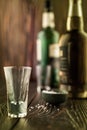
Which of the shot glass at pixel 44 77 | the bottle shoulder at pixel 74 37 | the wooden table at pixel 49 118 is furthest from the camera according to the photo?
the shot glass at pixel 44 77

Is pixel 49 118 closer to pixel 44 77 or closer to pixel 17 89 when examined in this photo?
pixel 17 89

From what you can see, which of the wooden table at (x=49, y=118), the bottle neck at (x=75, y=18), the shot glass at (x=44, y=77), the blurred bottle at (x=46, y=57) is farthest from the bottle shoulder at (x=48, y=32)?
the wooden table at (x=49, y=118)

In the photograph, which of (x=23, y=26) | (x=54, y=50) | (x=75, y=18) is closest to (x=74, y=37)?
(x=75, y=18)

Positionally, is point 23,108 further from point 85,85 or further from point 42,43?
point 42,43

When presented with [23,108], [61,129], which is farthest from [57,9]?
[61,129]

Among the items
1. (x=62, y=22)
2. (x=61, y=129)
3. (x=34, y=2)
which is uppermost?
(x=34, y=2)

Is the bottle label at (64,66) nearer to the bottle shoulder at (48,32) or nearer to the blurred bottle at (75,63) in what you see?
the blurred bottle at (75,63)

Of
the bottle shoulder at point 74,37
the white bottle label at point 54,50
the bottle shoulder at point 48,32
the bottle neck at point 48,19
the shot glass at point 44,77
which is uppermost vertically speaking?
the bottle neck at point 48,19
